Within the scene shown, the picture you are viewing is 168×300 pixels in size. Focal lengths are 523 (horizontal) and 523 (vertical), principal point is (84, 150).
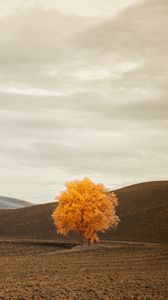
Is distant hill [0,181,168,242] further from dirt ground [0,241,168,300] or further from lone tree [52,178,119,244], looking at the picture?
dirt ground [0,241,168,300]

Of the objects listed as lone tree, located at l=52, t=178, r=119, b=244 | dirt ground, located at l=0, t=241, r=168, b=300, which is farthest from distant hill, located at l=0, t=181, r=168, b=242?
dirt ground, located at l=0, t=241, r=168, b=300

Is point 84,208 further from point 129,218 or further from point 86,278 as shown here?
point 129,218

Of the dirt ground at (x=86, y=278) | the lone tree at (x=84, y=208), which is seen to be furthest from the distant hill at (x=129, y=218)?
the dirt ground at (x=86, y=278)

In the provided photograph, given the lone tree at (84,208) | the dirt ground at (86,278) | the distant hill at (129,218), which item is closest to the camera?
the dirt ground at (86,278)

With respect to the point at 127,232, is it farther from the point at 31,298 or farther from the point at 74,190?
the point at 31,298

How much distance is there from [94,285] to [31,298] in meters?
7.38

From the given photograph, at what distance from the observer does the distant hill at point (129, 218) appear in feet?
407

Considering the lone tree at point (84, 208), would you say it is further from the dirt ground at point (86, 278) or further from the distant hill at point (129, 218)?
the distant hill at point (129, 218)

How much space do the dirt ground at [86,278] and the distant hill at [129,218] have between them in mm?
55061

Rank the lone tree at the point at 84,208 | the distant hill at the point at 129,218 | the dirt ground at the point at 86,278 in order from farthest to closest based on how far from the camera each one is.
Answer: the distant hill at the point at 129,218
the lone tree at the point at 84,208
the dirt ground at the point at 86,278

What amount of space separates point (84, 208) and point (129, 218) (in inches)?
2101

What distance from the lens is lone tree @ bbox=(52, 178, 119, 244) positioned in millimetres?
87250

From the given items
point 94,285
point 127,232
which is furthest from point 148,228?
point 94,285

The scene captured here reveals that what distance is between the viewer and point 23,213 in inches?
6801
